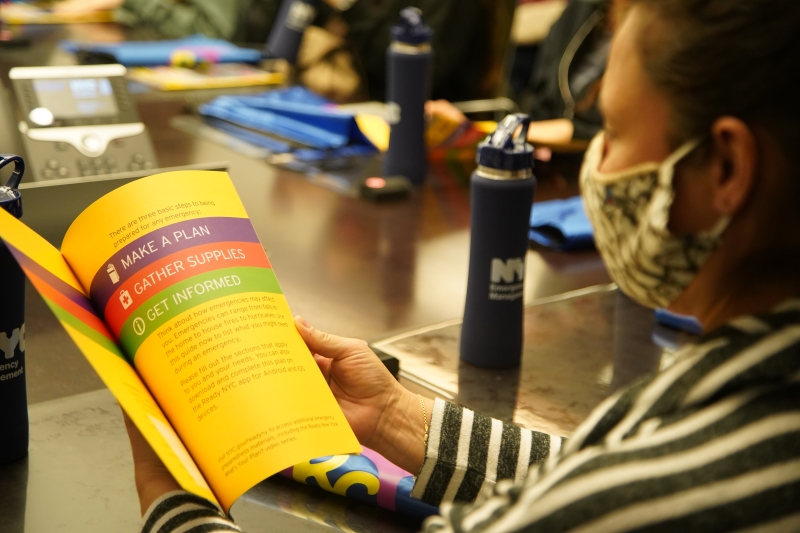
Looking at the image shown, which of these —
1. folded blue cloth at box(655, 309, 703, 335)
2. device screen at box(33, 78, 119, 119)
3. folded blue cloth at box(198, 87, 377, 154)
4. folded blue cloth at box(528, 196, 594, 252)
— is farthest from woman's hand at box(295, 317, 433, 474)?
folded blue cloth at box(198, 87, 377, 154)

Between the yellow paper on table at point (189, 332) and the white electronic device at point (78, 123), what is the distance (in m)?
0.68

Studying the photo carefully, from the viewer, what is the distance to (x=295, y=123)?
6.51 ft

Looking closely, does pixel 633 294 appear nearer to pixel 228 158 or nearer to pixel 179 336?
pixel 179 336

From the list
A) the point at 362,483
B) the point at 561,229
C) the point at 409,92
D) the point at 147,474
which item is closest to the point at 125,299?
the point at 147,474

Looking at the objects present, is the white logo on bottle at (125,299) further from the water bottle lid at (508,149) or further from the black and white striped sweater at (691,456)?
the water bottle lid at (508,149)

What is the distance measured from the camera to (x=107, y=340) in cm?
68

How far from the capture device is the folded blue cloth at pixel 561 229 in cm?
144

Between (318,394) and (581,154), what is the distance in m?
1.35

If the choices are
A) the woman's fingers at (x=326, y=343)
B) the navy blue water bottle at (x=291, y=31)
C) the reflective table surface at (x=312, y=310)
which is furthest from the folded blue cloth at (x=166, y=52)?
the woman's fingers at (x=326, y=343)

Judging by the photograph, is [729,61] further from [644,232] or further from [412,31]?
[412,31]

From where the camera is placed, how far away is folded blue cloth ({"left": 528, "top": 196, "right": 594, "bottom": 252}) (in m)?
1.44

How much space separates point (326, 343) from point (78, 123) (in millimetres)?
773

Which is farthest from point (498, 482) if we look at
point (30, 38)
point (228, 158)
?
point (30, 38)

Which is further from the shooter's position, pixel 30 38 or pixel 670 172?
pixel 30 38
